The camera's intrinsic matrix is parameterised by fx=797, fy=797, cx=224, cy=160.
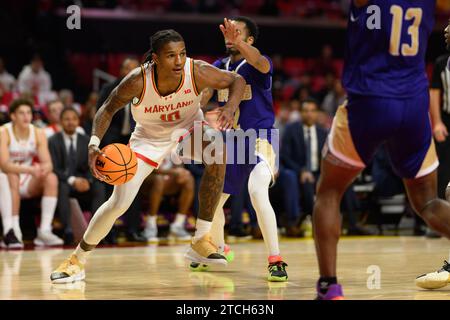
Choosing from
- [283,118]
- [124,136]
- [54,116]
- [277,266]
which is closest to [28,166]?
[124,136]

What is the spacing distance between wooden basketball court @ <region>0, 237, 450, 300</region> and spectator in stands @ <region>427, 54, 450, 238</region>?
986mm

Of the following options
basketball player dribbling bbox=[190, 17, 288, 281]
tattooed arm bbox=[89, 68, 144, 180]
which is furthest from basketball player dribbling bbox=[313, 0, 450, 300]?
tattooed arm bbox=[89, 68, 144, 180]

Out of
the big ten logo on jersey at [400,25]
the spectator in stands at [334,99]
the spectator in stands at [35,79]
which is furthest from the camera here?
the spectator in stands at [334,99]

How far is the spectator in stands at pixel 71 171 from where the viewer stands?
Answer: 9.86 meters

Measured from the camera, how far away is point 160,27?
1677cm

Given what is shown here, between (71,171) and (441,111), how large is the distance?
4.69 metres

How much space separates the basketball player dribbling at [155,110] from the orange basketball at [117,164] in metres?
0.07

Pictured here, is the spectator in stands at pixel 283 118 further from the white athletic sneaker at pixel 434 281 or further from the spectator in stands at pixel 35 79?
the white athletic sneaker at pixel 434 281

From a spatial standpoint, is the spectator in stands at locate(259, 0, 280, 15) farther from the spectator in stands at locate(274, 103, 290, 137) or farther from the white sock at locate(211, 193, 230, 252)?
the white sock at locate(211, 193, 230, 252)

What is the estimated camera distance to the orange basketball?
555cm

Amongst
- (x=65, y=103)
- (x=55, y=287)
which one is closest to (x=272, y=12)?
(x=65, y=103)

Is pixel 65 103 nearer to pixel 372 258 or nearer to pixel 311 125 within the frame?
pixel 311 125

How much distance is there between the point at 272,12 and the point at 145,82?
41.6 ft

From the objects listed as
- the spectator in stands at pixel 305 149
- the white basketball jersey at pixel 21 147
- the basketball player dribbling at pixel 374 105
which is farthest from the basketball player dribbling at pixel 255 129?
the spectator in stands at pixel 305 149
